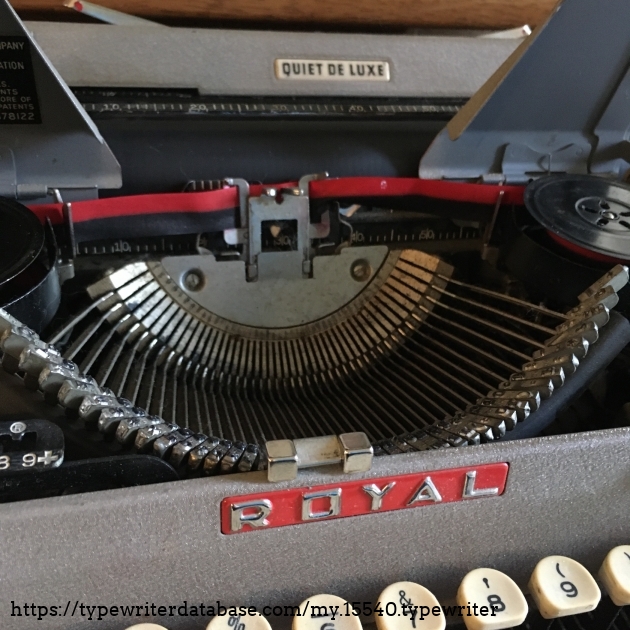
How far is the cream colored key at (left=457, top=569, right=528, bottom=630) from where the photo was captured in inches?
34.2

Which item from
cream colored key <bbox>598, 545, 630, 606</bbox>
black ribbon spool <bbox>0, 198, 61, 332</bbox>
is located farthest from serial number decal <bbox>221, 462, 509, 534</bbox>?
black ribbon spool <bbox>0, 198, 61, 332</bbox>

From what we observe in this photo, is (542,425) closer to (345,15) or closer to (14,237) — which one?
(14,237)

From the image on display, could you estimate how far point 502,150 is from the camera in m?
1.42

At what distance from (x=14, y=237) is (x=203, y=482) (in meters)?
0.50

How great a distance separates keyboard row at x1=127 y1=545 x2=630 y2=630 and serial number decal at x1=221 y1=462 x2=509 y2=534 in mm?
119

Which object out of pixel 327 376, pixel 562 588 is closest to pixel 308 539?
pixel 562 588

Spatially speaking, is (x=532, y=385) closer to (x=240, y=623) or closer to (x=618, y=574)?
(x=618, y=574)

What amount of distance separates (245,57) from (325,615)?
1.17 meters

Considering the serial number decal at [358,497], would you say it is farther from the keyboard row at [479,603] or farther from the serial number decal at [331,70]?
the serial number decal at [331,70]

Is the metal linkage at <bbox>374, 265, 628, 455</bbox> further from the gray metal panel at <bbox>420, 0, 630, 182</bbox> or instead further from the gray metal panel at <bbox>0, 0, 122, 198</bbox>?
the gray metal panel at <bbox>0, 0, 122, 198</bbox>

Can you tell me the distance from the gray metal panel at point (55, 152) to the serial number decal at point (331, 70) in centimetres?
50

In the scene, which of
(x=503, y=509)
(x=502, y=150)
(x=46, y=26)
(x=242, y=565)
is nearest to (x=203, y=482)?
(x=242, y=565)

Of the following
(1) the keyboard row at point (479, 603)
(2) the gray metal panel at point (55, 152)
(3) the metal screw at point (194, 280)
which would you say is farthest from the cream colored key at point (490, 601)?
(2) the gray metal panel at point (55, 152)

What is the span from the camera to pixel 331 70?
155 centimetres
